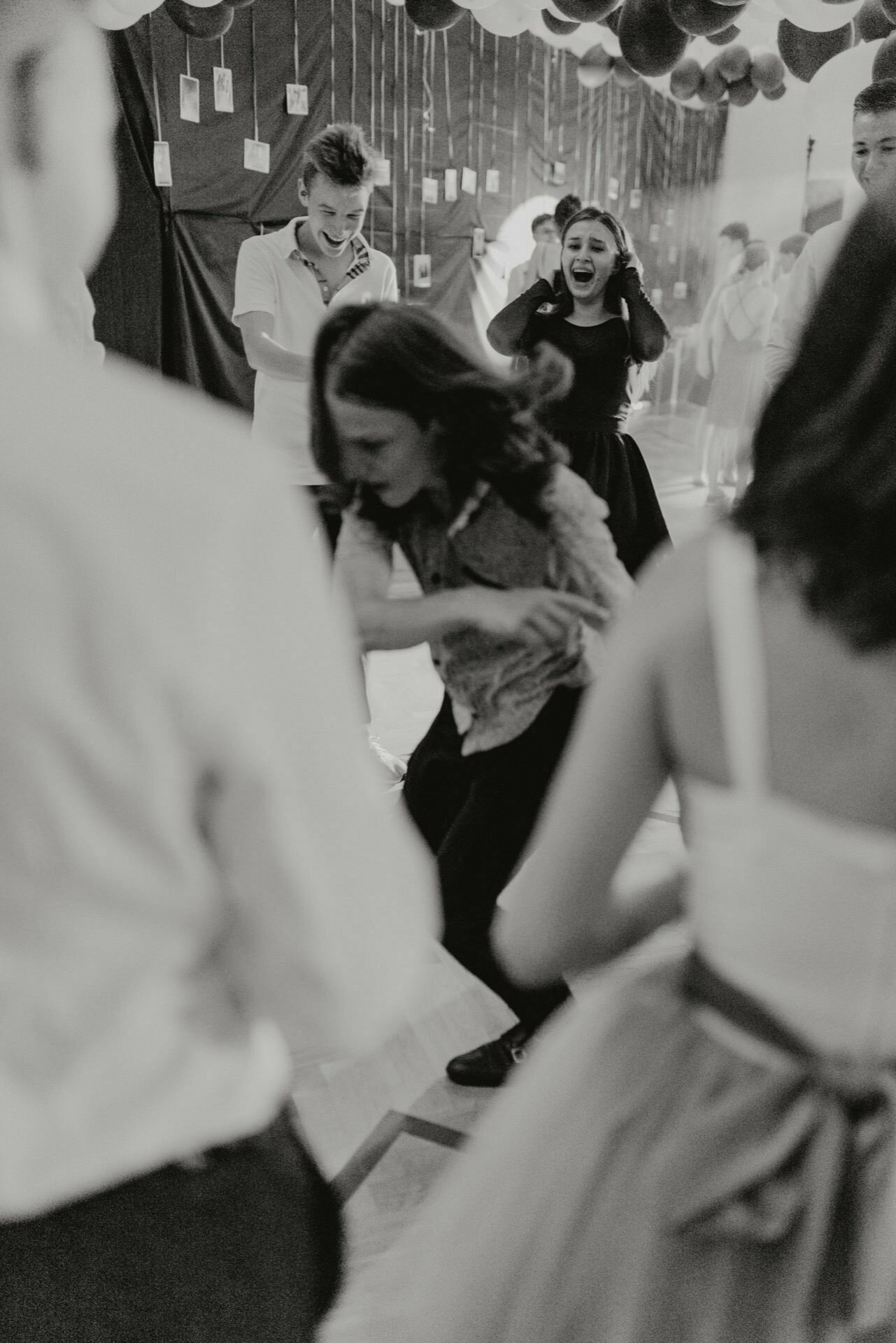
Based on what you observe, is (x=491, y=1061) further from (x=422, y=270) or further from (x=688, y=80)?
(x=688, y=80)

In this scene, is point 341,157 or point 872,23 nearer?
point 341,157

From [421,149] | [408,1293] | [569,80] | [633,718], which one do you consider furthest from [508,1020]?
[569,80]

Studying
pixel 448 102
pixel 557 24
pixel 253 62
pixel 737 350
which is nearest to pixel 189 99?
pixel 253 62

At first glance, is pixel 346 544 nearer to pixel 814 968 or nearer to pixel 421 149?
pixel 814 968

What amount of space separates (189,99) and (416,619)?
5.71 metres

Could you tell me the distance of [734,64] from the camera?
278 inches

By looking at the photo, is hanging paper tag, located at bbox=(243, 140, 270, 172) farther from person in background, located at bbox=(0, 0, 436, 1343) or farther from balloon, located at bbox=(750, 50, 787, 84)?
person in background, located at bbox=(0, 0, 436, 1343)

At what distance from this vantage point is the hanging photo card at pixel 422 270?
A: 7.73 meters

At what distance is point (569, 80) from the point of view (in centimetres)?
911

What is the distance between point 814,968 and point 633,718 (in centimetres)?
21

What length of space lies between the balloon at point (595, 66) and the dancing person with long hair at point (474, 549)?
686 centimetres

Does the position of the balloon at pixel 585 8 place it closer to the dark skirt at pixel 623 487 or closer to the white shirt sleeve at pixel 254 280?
the white shirt sleeve at pixel 254 280

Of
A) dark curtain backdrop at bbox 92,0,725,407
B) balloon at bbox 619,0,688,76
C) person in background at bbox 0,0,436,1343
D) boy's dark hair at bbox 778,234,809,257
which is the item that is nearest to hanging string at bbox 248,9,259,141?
dark curtain backdrop at bbox 92,0,725,407

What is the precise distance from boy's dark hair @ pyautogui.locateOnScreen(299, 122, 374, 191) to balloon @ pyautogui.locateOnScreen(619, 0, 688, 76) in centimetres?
217
